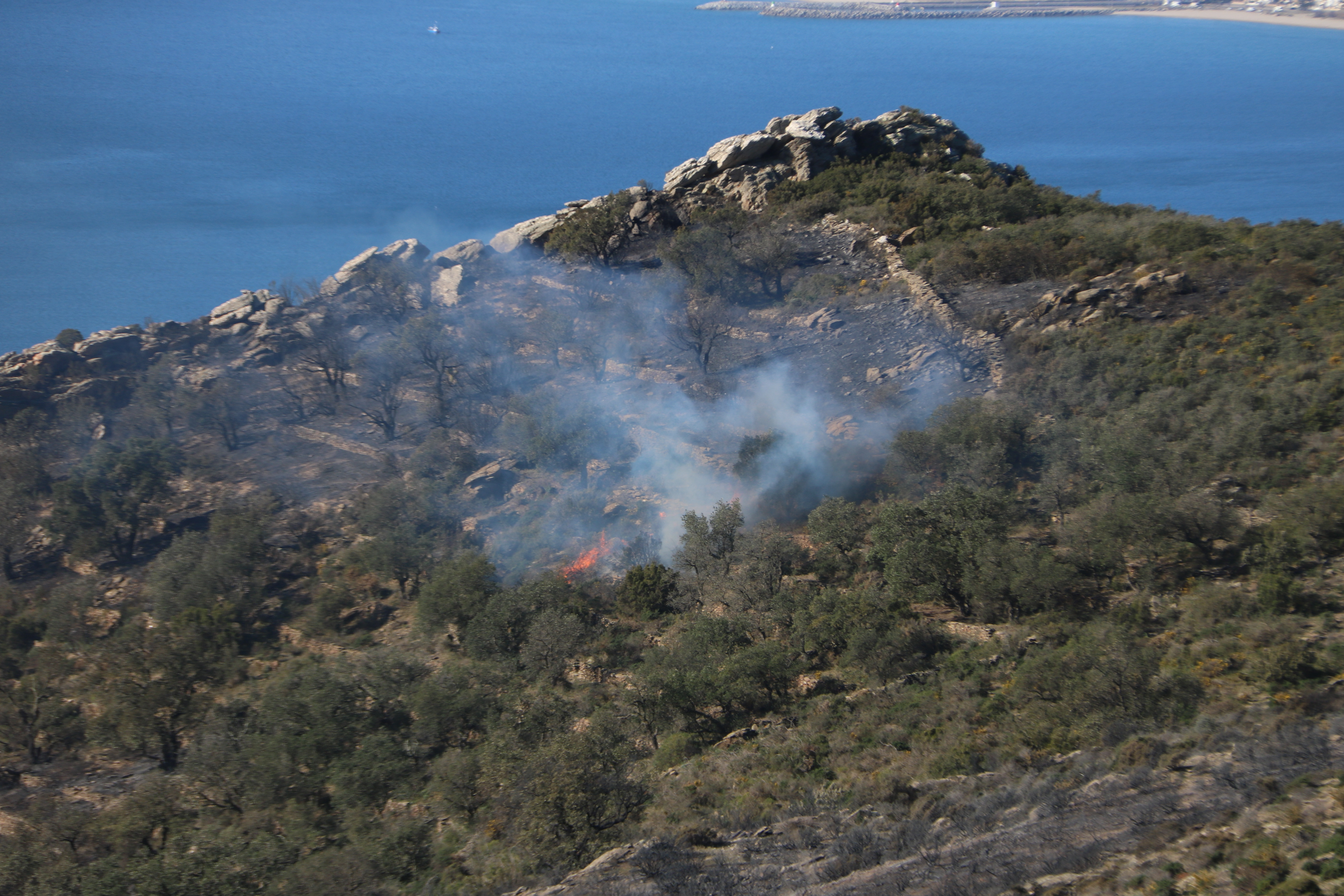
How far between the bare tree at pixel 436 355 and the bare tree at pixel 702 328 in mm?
13538

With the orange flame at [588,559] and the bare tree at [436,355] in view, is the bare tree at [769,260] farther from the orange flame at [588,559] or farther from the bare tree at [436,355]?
the orange flame at [588,559]

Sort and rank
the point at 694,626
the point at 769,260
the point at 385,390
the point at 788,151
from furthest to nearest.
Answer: the point at 788,151, the point at 769,260, the point at 385,390, the point at 694,626

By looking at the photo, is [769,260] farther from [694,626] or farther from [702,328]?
[694,626]

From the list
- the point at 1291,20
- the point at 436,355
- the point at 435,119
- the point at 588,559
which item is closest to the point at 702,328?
the point at 588,559

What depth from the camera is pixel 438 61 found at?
19612 cm

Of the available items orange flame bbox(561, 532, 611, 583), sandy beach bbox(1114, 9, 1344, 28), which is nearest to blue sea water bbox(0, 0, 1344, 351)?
sandy beach bbox(1114, 9, 1344, 28)

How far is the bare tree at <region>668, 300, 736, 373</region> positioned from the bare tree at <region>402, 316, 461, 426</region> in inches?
533

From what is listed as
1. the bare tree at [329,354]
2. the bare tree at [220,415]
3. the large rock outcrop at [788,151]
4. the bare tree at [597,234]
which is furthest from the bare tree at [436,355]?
the large rock outcrop at [788,151]

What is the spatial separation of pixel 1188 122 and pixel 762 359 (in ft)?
477

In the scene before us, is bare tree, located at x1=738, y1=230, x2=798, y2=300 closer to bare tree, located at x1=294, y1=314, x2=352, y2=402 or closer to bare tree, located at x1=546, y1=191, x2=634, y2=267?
bare tree, located at x1=546, y1=191, x2=634, y2=267

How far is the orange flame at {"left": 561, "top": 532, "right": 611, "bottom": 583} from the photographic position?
33.0 meters

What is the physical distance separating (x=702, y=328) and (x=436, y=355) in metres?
16.8

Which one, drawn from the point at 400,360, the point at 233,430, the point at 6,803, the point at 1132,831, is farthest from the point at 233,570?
the point at 1132,831

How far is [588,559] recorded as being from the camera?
34250mm
